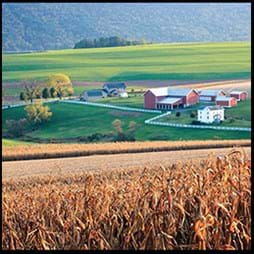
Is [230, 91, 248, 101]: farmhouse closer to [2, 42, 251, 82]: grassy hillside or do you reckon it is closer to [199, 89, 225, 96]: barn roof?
[199, 89, 225, 96]: barn roof

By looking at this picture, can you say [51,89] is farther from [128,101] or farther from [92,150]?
[92,150]

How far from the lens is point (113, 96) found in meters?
45.2

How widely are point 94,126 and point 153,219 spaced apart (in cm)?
3430

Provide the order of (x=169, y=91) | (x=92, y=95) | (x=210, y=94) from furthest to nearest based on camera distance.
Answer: (x=92, y=95), (x=169, y=91), (x=210, y=94)

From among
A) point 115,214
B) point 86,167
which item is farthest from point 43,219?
point 86,167

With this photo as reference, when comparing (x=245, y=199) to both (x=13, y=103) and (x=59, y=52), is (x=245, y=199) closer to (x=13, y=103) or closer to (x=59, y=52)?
(x=13, y=103)

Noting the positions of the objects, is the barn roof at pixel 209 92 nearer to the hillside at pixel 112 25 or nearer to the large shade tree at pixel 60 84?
the hillside at pixel 112 25

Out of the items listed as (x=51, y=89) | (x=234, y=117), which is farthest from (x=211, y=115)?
(x=51, y=89)

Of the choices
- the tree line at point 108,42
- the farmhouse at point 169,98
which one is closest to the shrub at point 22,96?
the farmhouse at point 169,98

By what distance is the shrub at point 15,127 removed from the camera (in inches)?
1416

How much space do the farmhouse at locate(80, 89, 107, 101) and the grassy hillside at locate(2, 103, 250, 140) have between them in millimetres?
1863

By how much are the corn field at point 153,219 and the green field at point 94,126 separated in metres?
27.3

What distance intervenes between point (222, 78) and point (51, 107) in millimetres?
13289

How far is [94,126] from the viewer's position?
1489 inches
